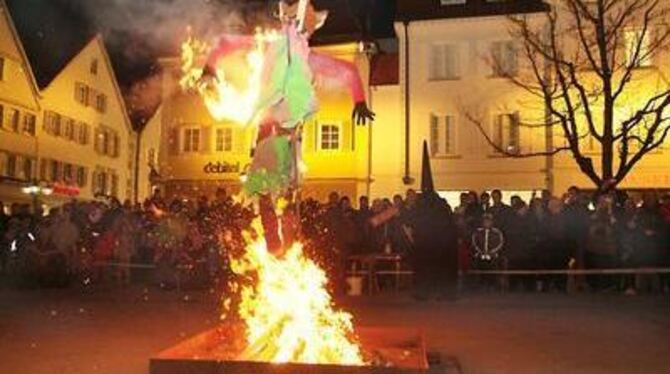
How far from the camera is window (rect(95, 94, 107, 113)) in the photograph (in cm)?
4538

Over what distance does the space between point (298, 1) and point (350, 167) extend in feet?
79.0

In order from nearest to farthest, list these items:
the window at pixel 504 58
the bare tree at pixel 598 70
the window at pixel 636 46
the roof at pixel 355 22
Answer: the bare tree at pixel 598 70 → the window at pixel 636 46 → the window at pixel 504 58 → the roof at pixel 355 22

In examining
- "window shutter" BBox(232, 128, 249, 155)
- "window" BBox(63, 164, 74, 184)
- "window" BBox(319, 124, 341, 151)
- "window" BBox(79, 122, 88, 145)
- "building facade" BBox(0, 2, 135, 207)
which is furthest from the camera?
"window" BBox(79, 122, 88, 145)

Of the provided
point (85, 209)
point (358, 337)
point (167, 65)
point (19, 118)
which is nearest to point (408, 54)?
point (167, 65)

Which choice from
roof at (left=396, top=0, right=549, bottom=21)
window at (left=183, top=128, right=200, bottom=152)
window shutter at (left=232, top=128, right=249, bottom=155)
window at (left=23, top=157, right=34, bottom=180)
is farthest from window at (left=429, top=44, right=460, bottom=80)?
window at (left=23, top=157, right=34, bottom=180)

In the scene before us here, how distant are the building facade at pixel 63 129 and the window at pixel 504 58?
16.5 m

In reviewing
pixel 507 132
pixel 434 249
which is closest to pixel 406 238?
pixel 434 249

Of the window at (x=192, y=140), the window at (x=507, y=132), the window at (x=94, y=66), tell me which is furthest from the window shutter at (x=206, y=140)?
the window at (x=94, y=66)

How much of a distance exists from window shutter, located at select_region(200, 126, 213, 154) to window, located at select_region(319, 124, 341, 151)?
475 centimetres

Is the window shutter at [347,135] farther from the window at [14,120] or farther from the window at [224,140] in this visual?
the window at [14,120]

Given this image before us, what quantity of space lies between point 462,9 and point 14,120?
21555mm

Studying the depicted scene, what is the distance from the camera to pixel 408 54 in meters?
30.9

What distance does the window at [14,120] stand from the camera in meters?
37.8

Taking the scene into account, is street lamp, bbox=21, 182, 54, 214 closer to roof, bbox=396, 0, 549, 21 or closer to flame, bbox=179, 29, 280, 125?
roof, bbox=396, 0, 549, 21
